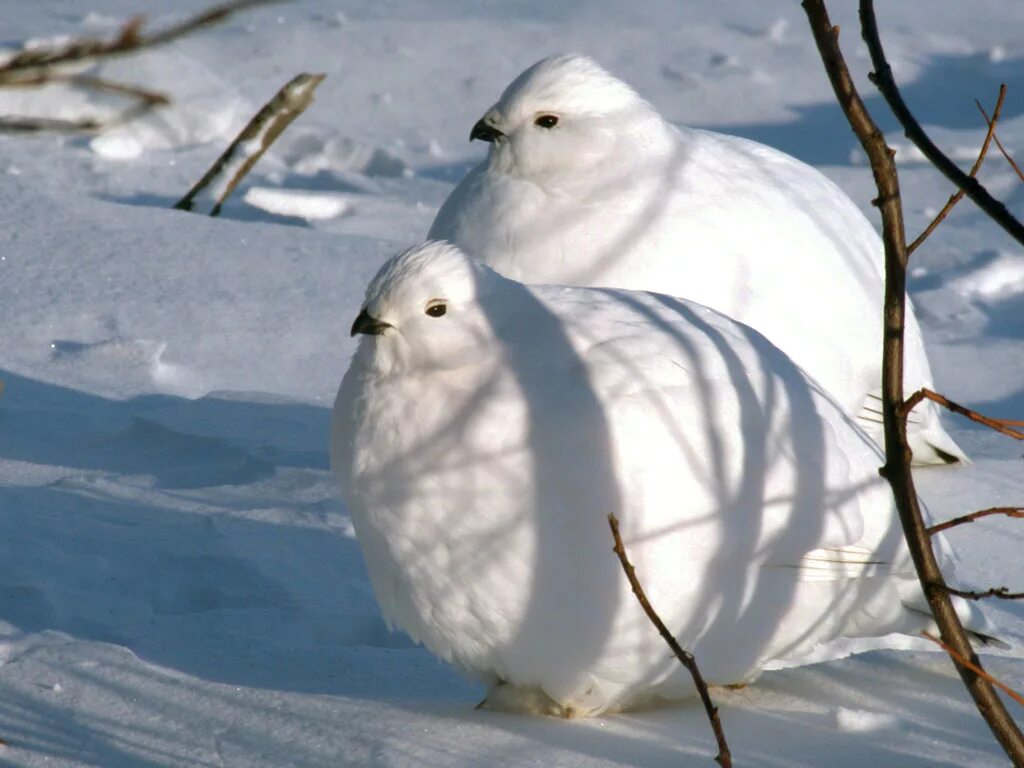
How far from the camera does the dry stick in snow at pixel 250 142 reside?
6.23 metres

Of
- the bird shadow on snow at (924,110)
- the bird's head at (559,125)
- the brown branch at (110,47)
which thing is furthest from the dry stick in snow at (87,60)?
the bird shadow on snow at (924,110)

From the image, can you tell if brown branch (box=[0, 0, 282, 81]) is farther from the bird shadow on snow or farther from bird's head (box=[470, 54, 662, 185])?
the bird shadow on snow

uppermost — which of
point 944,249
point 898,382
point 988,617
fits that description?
point 898,382

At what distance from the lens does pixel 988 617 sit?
3.01 m

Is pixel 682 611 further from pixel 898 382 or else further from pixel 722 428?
pixel 898 382

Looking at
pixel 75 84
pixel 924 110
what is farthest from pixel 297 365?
pixel 924 110

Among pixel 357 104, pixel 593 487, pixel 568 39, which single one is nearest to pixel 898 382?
pixel 593 487

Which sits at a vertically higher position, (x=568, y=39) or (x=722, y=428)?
(x=722, y=428)

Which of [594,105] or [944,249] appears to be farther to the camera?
[944,249]

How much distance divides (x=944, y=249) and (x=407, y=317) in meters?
3.85

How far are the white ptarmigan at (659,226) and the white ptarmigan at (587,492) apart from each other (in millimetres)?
814

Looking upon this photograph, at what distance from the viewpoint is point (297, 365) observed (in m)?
4.80

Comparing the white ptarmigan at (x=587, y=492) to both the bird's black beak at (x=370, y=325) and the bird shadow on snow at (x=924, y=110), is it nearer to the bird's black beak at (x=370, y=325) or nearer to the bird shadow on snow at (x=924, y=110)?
the bird's black beak at (x=370, y=325)

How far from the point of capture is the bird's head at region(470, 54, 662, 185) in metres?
3.83
